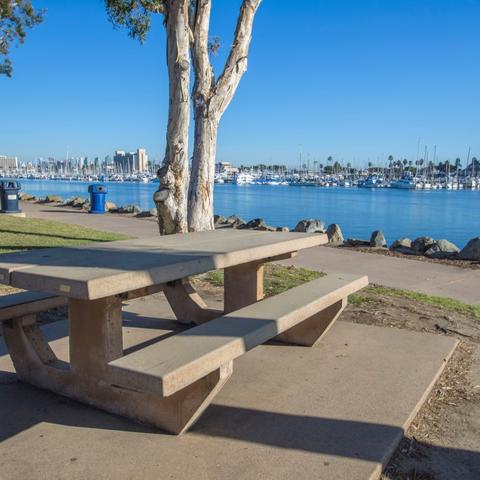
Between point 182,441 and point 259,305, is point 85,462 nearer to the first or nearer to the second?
point 182,441

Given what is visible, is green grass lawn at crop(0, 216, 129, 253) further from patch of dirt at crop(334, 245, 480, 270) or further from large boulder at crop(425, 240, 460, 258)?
large boulder at crop(425, 240, 460, 258)

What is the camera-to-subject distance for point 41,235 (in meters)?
10.9

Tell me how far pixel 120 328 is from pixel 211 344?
26.4 inches

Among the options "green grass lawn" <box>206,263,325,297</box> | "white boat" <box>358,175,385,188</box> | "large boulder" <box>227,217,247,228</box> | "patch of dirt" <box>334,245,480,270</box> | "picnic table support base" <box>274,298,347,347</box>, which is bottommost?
"white boat" <box>358,175,385,188</box>

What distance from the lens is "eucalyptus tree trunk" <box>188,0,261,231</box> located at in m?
7.13

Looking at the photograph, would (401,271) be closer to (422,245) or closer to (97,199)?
(422,245)

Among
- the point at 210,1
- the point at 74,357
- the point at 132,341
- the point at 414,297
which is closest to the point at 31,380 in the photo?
the point at 74,357

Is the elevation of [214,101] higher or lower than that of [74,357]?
higher

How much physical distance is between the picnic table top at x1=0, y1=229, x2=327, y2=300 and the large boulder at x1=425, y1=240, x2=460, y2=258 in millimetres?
6380

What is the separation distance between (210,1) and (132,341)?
Result: 5.17 metres

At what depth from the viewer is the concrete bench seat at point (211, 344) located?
2.44 m

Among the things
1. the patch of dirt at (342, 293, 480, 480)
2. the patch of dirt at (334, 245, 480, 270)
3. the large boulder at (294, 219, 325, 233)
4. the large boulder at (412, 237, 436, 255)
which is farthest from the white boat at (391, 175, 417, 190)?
the patch of dirt at (342, 293, 480, 480)

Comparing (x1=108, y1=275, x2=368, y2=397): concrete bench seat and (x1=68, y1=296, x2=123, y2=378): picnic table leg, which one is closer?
(x1=108, y1=275, x2=368, y2=397): concrete bench seat

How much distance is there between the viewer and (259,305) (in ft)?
12.1
